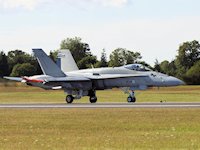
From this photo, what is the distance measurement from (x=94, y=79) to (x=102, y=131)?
95.0 ft

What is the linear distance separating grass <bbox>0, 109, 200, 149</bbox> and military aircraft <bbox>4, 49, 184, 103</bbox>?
17.9m

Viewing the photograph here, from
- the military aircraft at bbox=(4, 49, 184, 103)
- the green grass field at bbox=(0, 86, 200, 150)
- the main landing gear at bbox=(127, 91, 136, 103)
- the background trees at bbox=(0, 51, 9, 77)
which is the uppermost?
the background trees at bbox=(0, 51, 9, 77)

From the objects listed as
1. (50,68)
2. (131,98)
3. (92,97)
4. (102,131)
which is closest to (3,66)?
(50,68)

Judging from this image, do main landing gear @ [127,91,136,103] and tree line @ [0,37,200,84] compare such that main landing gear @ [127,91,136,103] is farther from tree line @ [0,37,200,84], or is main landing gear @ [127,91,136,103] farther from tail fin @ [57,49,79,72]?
tree line @ [0,37,200,84]

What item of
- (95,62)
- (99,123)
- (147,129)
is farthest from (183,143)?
(95,62)

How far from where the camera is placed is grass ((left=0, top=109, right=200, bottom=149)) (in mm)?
19453

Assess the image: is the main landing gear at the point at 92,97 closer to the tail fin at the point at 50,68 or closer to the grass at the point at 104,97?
the tail fin at the point at 50,68

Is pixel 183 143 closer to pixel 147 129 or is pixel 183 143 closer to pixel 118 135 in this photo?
pixel 118 135

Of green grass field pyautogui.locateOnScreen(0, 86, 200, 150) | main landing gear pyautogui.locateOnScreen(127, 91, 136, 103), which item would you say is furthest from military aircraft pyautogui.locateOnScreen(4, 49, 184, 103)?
green grass field pyautogui.locateOnScreen(0, 86, 200, 150)

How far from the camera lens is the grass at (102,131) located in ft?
63.8

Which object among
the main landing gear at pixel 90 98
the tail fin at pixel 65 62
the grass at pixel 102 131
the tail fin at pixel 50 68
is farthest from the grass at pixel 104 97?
the grass at pixel 102 131

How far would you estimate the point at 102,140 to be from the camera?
67.3 ft

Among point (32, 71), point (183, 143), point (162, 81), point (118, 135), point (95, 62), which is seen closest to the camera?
point (183, 143)

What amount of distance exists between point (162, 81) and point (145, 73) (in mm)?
1354
